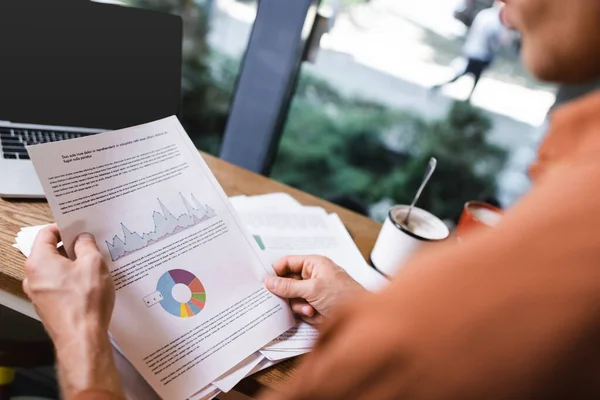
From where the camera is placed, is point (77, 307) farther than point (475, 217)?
No

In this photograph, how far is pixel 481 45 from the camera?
165cm

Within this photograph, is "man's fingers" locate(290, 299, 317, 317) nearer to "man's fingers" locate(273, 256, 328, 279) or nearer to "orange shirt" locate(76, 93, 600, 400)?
"man's fingers" locate(273, 256, 328, 279)

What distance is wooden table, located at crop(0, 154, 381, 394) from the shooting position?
23.1 inches

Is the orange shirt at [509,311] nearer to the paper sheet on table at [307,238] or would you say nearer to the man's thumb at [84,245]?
the man's thumb at [84,245]

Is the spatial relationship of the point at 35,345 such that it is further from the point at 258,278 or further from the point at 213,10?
the point at 213,10

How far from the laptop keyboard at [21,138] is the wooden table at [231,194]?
3.9 inches

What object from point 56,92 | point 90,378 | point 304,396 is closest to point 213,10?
point 56,92

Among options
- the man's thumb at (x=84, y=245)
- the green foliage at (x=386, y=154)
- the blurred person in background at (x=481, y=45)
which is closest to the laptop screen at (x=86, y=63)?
the man's thumb at (x=84, y=245)

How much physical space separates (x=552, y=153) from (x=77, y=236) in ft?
1.66

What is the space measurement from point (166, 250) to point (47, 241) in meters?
0.14

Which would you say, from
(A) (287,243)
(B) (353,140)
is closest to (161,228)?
(A) (287,243)

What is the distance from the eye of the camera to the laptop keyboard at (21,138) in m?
0.79

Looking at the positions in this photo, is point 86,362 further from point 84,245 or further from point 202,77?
point 202,77

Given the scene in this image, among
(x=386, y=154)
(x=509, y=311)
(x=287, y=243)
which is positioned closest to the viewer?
(x=509, y=311)
